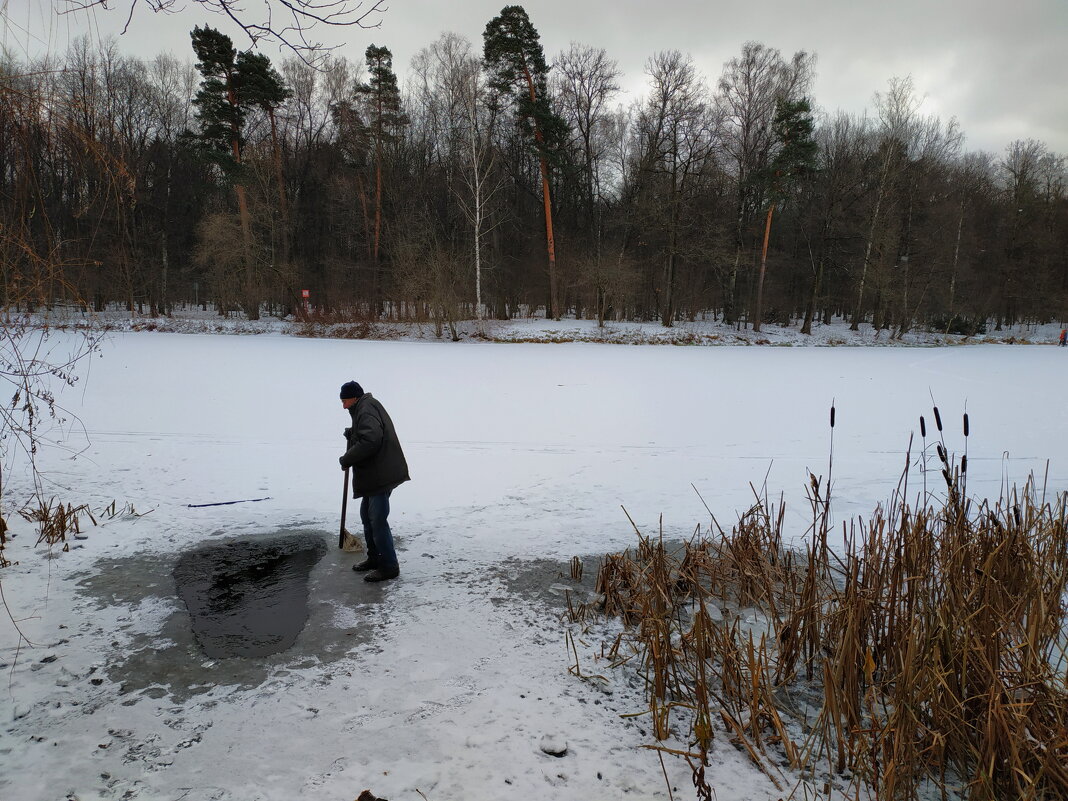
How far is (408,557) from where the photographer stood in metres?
5.00

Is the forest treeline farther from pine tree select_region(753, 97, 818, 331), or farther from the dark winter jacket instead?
the dark winter jacket

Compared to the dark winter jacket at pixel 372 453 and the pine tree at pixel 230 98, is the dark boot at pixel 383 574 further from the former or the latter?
the pine tree at pixel 230 98

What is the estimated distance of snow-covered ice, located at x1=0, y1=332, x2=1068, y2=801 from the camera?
2.67m

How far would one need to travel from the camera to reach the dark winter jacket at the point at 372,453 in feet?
14.5

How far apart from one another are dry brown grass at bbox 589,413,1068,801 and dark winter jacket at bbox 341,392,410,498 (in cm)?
205

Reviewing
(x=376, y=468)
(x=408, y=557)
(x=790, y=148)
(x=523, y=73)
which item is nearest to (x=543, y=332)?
(x=523, y=73)

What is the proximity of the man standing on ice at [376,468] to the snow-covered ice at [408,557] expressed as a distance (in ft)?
0.79

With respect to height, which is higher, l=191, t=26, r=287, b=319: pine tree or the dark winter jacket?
l=191, t=26, r=287, b=319: pine tree

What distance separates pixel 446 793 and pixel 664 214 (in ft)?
95.1

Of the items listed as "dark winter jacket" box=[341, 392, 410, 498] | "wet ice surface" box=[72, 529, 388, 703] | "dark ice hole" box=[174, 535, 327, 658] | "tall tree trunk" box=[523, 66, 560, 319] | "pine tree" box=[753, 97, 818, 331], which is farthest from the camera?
"tall tree trunk" box=[523, 66, 560, 319]

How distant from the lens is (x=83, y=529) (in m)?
5.34

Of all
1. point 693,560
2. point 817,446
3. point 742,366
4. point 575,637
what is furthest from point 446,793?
point 742,366

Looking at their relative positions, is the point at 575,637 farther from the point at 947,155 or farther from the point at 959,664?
the point at 947,155

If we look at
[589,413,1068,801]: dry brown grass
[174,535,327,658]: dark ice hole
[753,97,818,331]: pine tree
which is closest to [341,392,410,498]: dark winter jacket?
[174,535,327,658]: dark ice hole
